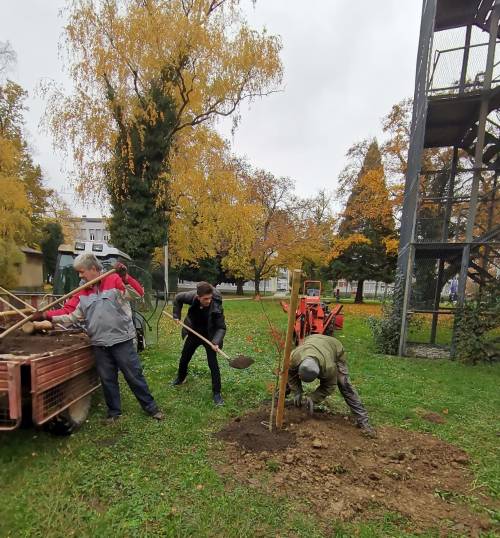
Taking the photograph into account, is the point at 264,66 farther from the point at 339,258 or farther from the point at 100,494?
the point at 339,258

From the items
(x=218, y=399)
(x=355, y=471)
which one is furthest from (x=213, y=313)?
(x=355, y=471)

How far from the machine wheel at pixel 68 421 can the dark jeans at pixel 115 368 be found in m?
0.29

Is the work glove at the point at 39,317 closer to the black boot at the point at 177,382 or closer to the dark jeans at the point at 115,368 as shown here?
the dark jeans at the point at 115,368

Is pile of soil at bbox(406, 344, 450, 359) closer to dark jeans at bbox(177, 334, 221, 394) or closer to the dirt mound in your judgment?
dark jeans at bbox(177, 334, 221, 394)

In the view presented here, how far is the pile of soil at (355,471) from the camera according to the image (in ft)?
8.16

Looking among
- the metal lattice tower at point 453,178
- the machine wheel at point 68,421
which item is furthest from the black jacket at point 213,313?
the metal lattice tower at point 453,178

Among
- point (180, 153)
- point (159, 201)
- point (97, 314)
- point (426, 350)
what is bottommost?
point (426, 350)

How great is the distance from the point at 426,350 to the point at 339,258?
1753 cm

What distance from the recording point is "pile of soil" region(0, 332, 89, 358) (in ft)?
10.8

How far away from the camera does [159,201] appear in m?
12.0

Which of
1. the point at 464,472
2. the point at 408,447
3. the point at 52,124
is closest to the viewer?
the point at 464,472

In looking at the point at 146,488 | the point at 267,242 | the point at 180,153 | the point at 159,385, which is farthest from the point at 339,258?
the point at 146,488

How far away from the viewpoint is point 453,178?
905 centimetres

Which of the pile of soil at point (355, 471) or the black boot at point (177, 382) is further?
the black boot at point (177, 382)
